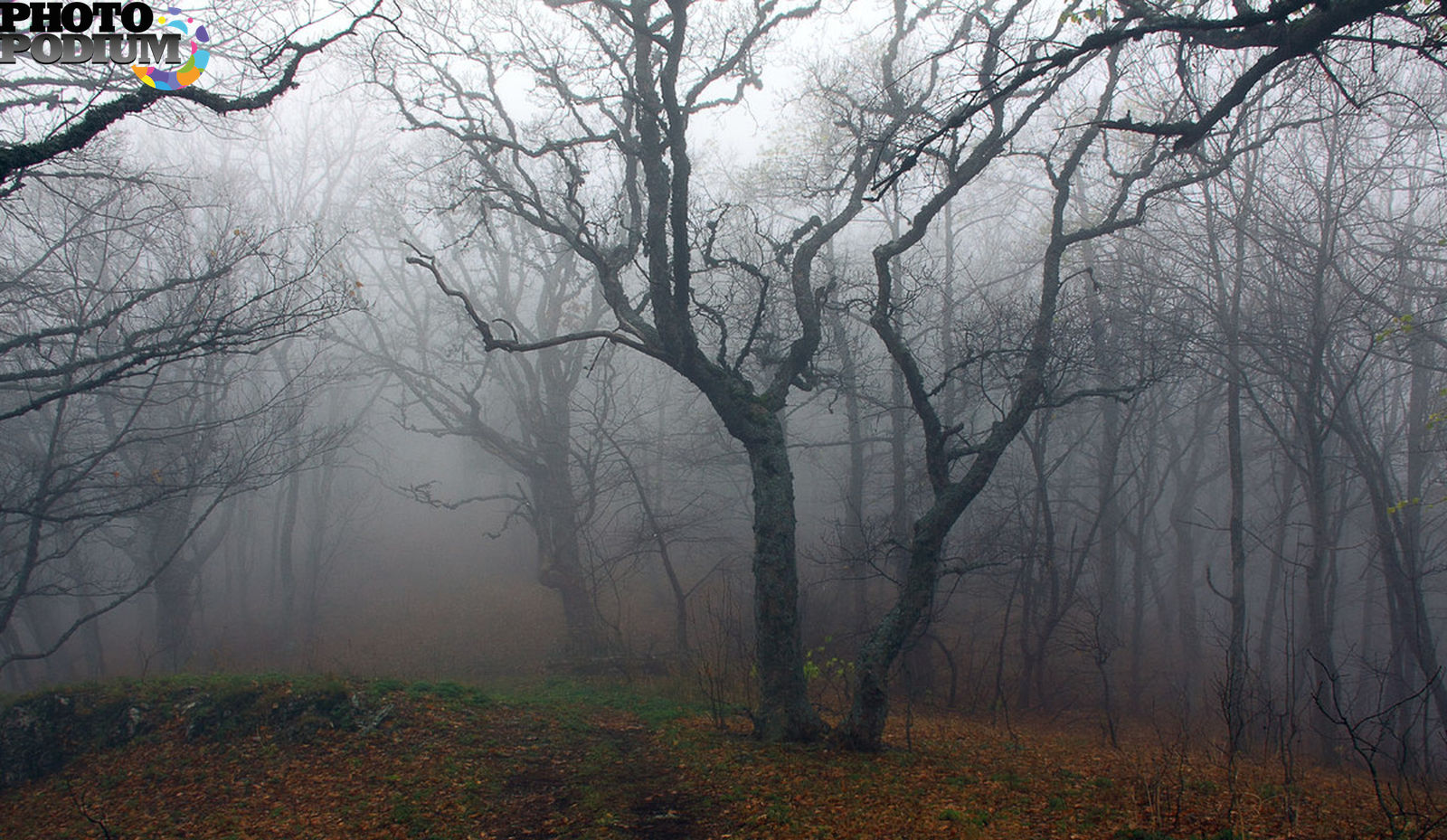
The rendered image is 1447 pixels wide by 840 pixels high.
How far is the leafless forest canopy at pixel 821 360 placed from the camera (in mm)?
6859

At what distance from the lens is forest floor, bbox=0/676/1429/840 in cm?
489

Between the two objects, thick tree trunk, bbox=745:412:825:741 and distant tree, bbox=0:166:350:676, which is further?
distant tree, bbox=0:166:350:676

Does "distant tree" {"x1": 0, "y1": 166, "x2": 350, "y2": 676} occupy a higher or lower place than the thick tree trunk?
higher

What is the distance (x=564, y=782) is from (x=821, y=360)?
12.0 metres

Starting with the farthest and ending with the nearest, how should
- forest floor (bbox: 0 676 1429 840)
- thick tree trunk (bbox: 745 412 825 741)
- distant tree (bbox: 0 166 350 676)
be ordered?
distant tree (bbox: 0 166 350 676), thick tree trunk (bbox: 745 412 825 741), forest floor (bbox: 0 676 1429 840)

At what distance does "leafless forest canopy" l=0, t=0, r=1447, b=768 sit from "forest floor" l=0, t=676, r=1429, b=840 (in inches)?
25.9

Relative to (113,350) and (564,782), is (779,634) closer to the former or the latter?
(564,782)

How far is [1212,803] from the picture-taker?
192 inches

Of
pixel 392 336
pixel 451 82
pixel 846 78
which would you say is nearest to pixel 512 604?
pixel 392 336

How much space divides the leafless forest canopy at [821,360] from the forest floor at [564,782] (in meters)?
0.66

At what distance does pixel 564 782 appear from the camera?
5.86 metres

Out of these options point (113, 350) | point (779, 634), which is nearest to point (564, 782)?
point (779, 634)

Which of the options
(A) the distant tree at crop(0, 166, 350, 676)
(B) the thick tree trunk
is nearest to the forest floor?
(B) the thick tree trunk

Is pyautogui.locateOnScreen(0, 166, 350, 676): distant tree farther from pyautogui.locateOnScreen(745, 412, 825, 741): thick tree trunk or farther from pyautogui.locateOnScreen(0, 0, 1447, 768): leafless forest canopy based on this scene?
pyautogui.locateOnScreen(745, 412, 825, 741): thick tree trunk
